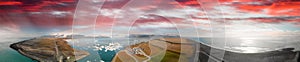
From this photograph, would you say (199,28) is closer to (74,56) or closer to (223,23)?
(223,23)

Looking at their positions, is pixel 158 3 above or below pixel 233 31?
above

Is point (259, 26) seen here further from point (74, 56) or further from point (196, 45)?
point (74, 56)

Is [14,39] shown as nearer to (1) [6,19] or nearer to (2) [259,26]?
(1) [6,19]

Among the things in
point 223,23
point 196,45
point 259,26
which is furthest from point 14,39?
point 259,26

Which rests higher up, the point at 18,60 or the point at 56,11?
the point at 56,11

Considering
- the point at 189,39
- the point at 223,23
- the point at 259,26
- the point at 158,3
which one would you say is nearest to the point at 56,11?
the point at 158,3
